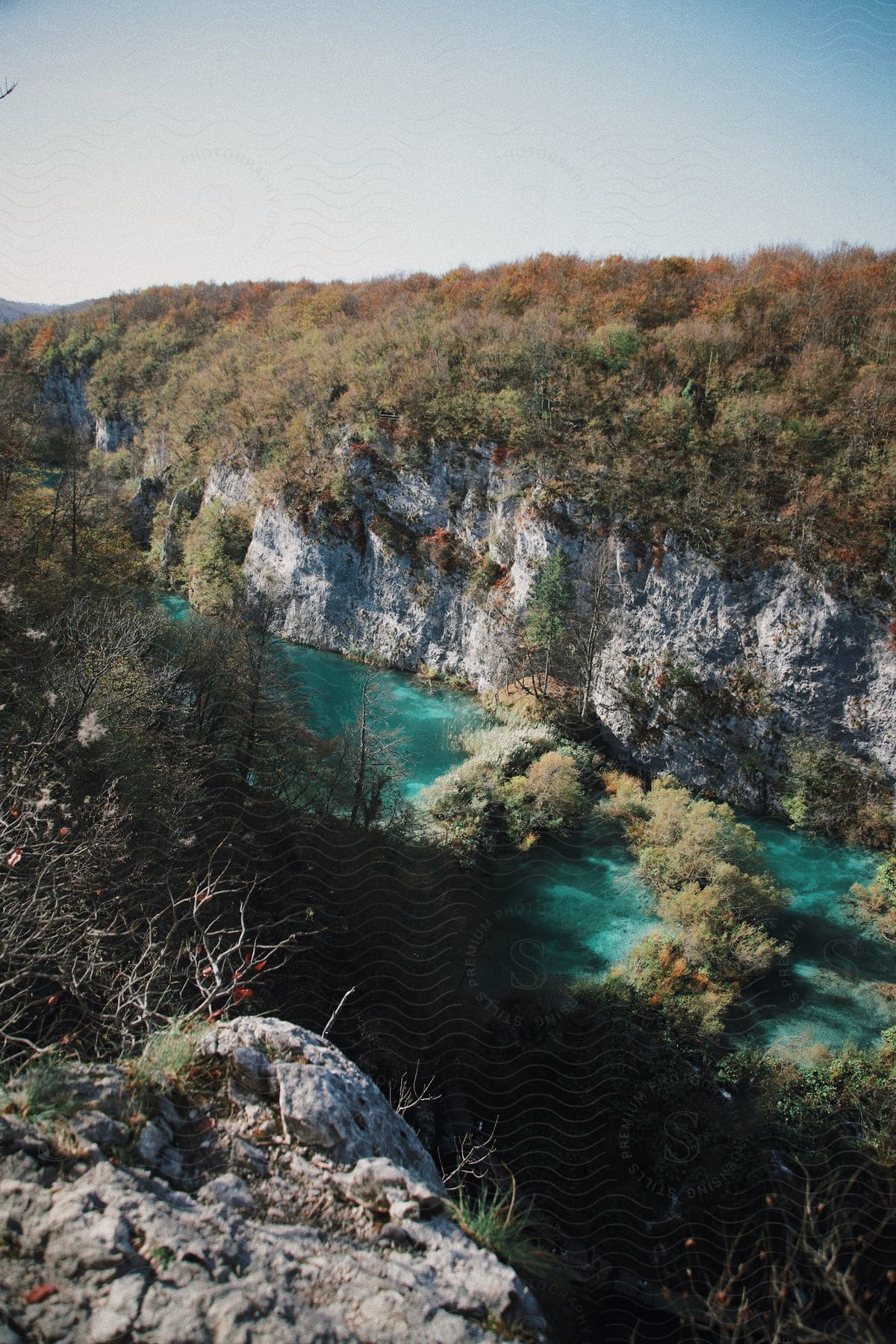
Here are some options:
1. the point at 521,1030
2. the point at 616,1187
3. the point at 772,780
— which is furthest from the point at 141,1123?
the point at 772,780

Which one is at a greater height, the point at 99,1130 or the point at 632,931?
the point at 99,1130

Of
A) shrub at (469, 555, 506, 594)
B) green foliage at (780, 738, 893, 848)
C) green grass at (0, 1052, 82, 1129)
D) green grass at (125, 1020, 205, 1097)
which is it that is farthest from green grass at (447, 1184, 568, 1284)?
shrub at (469, 555, 506, 594)

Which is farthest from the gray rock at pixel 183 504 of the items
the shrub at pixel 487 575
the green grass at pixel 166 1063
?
the green grass at pixel 166 1063

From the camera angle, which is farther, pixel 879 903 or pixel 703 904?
pixel 879 903

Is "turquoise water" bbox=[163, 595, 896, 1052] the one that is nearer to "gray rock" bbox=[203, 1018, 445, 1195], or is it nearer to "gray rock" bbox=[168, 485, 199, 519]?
"gray rock" bbox=[203, 1018, 445, 1195]

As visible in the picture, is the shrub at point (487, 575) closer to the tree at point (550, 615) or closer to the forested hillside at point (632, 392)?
the tree at point (550, 615)

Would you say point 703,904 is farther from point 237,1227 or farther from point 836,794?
point 237,1227

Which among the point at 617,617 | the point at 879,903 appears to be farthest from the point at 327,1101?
the point at 617,617

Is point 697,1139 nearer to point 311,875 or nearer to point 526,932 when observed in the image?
point 526,932
